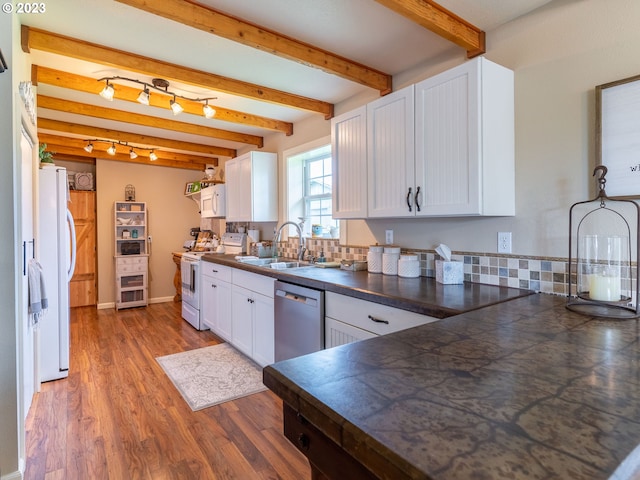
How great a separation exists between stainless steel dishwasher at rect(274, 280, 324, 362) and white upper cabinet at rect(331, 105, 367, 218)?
28.2 inches

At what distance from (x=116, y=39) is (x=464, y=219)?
2519 mm

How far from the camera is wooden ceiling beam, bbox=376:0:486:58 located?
1742 mm

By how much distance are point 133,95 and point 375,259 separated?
2.53 meters

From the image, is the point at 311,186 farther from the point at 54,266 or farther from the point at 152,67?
the point at 54,266

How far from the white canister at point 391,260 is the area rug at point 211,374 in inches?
51.7

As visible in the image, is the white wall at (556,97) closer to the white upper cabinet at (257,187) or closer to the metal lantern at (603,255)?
the metal lantern at (603,255)

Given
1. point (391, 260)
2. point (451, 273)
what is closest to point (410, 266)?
point (391, 260)

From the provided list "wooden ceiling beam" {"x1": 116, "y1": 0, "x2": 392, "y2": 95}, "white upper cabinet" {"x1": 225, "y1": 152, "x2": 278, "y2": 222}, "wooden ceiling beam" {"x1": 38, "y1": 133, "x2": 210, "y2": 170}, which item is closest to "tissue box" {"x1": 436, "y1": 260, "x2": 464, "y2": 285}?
"wooden ceiling beam" {"x1": 116, "y1": 0, "x2": 392, "y2": 95}

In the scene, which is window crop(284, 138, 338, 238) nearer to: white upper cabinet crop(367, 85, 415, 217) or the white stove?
white upper cabinet crop(367, 85, 415, 217)

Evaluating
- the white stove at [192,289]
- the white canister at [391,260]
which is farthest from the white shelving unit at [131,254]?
the white canister at [391,260]

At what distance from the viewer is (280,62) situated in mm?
2598

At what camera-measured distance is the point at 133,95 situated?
3090 mm

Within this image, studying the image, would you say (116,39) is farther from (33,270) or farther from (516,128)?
(516,128)

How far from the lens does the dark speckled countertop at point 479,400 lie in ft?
1.76
